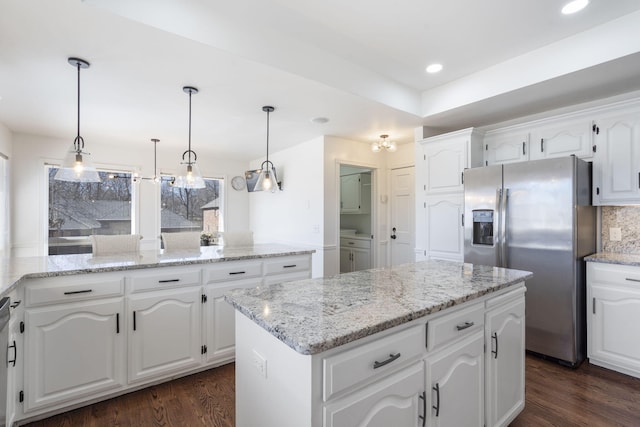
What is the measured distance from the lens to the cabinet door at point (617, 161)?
2506mm

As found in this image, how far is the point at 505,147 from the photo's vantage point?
10.7 feet

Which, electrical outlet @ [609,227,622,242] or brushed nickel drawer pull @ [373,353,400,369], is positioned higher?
electrical outlet @ [609,227,622,242]

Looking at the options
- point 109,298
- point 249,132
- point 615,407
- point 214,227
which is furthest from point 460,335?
point 214,227

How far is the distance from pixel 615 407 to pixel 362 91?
117 inches

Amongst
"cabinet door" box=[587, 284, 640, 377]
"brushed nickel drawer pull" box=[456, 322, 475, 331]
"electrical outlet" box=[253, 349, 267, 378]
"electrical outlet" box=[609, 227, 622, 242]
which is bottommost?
"cabinet door" box=[587, 284, 640, 377]

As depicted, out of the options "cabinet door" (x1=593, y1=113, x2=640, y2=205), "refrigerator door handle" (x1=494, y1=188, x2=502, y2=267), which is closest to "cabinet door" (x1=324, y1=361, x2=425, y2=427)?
"refrigerator door handle" (x1=494, y1=188, x2=502, y2=267)

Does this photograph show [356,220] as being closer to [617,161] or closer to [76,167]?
[617,161]

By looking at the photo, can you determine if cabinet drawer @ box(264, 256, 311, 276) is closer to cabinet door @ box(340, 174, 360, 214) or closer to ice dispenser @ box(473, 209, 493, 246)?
ice dispenser @ box(473, 209, 493, 246)

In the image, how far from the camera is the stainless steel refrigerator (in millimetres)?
2516

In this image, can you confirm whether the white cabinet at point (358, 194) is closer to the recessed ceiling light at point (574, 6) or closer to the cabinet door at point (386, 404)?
the recessed ceiling light at point (574, 6)

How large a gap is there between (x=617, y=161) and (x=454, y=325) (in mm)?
2469

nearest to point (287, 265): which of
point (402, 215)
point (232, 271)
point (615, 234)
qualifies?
point (232, 271)

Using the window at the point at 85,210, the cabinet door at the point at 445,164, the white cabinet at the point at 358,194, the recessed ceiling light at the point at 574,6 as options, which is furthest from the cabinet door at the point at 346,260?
the recessed ceiling light at the point at 574,6

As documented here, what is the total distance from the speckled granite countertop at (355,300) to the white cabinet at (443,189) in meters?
1.48
